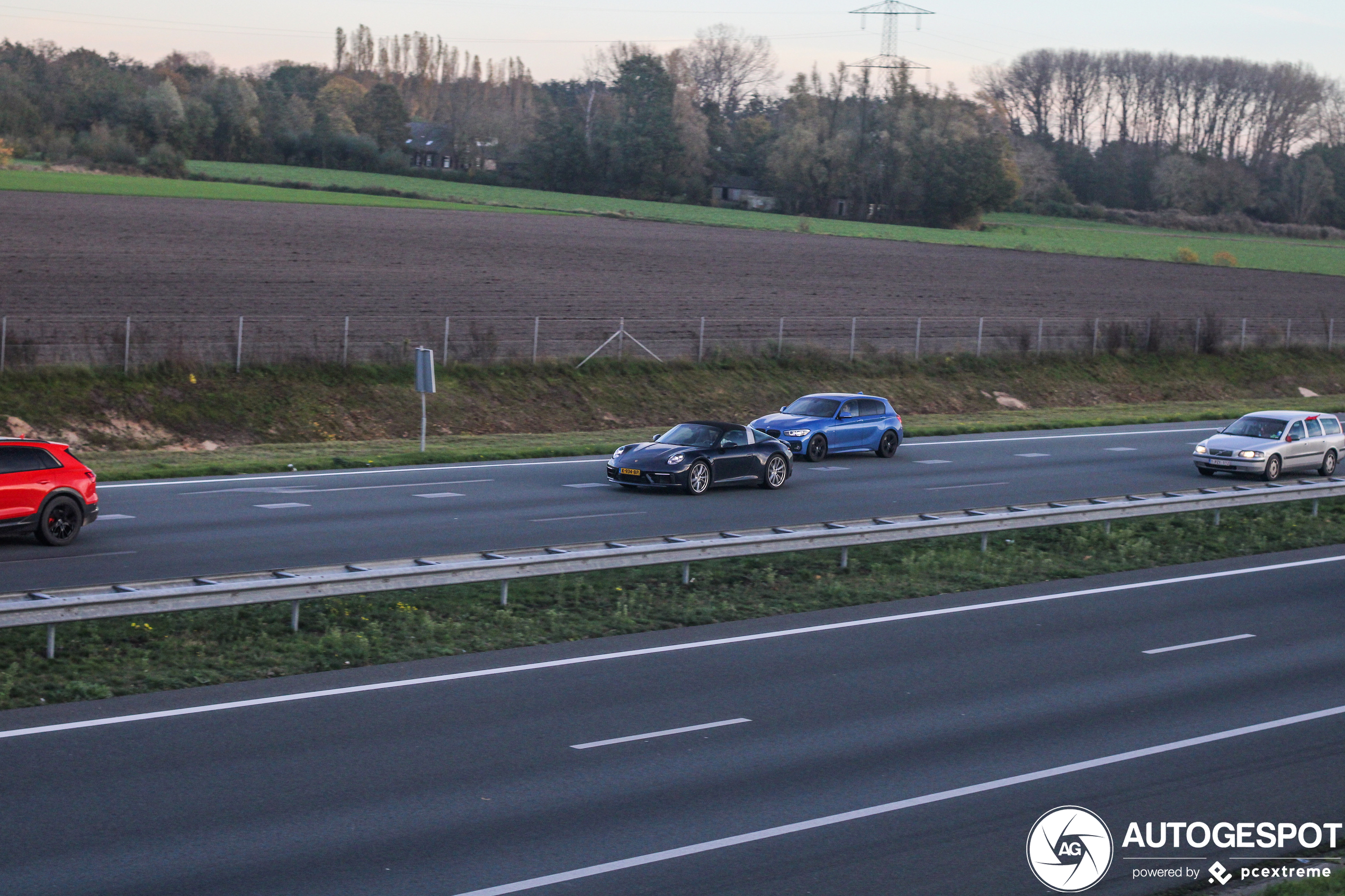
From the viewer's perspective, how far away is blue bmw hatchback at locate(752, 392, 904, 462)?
2788 centimetres

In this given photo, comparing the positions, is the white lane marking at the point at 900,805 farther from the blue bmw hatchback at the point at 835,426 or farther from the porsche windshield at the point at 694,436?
the blue bmw hatchback at the point at 835,426

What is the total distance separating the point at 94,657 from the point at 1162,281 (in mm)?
70017

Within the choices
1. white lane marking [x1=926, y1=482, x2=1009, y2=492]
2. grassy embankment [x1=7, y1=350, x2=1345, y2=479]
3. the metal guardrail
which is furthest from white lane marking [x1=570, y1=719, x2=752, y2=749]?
grassy embankment [x1=7, y1=350, x2=1345, y2=479]

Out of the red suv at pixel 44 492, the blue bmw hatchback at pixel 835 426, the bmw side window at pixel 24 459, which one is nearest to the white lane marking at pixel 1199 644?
the red suv at pixel 44 492

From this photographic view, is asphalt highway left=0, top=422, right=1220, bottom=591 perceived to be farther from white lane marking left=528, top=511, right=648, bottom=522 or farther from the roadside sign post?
the roadside sign post

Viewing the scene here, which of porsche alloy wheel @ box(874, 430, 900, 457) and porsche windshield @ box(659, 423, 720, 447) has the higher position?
porsche windshield @ box(659, 423, 720, 447)

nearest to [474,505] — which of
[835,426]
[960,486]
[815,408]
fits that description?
[960,486]

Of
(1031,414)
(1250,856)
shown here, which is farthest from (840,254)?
(1250,856)

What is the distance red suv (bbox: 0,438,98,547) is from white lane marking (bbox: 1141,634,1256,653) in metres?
12.6

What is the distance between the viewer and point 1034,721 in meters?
10.9

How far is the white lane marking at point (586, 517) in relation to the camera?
64.0 feet

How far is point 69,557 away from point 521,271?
136 ft

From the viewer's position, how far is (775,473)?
78.6 feet

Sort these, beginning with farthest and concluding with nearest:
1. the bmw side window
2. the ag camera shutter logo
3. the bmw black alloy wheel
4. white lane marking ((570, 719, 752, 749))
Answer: the bmw black alloy wheel → the bmw side window → white lane marking ((570, 719, 752, 749)) → the ag camera shutter logo
